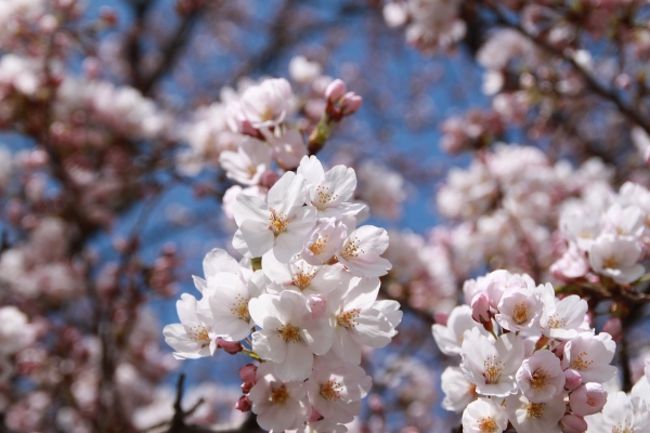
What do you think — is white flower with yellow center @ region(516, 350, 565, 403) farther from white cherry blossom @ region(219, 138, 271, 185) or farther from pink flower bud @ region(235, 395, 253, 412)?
white cherry blossom @ region(219, 138, 271, 185)

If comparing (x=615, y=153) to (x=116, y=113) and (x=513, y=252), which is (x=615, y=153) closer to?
(x=513, y=252)

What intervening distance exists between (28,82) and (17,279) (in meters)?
1.69

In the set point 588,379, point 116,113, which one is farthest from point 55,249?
point 588,379

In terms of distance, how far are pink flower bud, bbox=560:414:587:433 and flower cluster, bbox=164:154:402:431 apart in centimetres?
38

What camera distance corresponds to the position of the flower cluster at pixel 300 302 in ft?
4.12

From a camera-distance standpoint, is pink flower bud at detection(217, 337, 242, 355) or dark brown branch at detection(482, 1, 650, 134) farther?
dark brown branch at detection(482, 1, 650, 134)

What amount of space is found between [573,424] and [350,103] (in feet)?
3.26

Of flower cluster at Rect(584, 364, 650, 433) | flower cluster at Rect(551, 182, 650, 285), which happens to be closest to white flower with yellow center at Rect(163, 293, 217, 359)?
flower cluster at Rect(584, 364, 650, 433)

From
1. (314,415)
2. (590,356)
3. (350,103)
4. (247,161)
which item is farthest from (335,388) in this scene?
(350,103)

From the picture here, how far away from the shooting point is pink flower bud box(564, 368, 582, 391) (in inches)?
49.3

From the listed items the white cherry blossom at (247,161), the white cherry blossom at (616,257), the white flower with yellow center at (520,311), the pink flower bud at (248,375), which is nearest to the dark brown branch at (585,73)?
the white cherry blossom at (616,257)

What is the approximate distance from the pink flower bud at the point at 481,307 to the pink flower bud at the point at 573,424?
0.24 meters

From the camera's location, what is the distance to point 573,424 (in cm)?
125

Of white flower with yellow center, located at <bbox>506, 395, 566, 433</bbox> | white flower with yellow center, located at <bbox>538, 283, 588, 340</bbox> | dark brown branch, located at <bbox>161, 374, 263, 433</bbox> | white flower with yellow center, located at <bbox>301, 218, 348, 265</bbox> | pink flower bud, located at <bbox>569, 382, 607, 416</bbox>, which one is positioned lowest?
dark brown branch, located at <bbox>161, 374, 263, 433</bbox>
